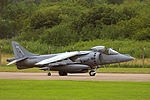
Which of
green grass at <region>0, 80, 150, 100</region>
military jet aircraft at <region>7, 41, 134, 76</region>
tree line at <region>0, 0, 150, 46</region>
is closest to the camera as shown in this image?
green grass at <region>0, 80, 150, 100</region>

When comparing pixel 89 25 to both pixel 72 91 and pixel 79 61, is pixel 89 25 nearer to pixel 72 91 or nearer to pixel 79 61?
pixel 79 61

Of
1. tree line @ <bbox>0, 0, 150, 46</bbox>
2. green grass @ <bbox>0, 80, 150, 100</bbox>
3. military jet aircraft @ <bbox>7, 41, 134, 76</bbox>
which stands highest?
tree line @ <bbox>0, 0, 150, 46</bbox>

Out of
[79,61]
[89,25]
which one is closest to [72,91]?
[79,61]

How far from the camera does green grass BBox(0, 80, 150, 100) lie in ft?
67.3

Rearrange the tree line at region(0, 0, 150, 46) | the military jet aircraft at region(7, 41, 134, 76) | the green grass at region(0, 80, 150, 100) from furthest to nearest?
the tree line at region(0, 0, 150, 46)
the military jet aircraft at region(7, 41, 134, 76)
the green grass at region(0, 80, 150, 100)

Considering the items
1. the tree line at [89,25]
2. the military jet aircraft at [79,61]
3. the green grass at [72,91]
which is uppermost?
the tree line at [89,25]

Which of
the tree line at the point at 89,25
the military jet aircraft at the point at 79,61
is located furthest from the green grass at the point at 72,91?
the tree line at the point at 89,25

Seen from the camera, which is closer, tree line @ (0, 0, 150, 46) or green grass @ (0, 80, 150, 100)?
green grass @ (0, 80, 150, 100)

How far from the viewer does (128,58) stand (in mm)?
37719

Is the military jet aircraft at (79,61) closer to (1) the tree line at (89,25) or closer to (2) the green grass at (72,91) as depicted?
(2) the green grass at (72,91)

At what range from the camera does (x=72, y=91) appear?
A: 22.9 meters

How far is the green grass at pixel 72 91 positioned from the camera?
20.5 metres

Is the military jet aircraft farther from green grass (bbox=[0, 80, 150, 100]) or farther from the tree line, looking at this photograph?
the tree line

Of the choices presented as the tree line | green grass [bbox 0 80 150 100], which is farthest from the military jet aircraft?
the tree line
